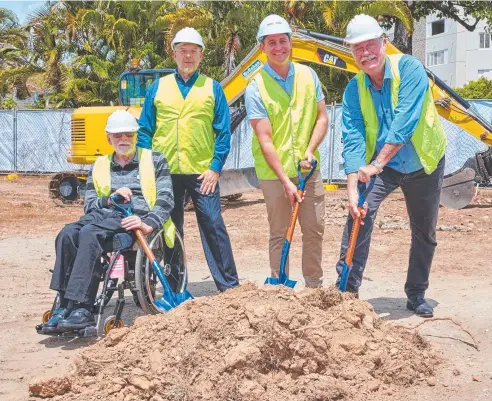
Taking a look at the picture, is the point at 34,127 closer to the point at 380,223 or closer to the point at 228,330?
the point at 380,223

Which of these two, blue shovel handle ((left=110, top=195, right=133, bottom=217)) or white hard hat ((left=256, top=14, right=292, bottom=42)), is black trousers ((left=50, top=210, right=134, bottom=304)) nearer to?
blue shovel handle ((left=110, top=195, right=133, bottom=217))

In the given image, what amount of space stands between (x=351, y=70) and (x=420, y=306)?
738cm

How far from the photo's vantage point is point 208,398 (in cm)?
400

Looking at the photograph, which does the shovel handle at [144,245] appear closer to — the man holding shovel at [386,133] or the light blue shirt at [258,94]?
the light blue shirt at [258,94]

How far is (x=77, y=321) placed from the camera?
522 centimetres

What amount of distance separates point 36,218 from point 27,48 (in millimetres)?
25296

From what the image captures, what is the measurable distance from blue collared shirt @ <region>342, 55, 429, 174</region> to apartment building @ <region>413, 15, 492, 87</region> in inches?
1817

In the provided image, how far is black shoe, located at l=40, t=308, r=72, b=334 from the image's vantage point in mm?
5230

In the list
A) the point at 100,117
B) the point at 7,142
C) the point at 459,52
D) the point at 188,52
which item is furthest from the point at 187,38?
the point at 459,52

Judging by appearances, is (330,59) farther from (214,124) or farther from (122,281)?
(122,281)

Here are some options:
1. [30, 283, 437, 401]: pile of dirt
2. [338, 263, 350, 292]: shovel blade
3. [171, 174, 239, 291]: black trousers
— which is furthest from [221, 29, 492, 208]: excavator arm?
[30, 283, 437, 401]: pile of dirt

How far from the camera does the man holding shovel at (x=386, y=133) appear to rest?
5363mm

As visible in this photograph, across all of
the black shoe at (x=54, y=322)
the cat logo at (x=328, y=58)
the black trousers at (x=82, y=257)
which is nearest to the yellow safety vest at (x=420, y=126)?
the black trousers at (x=82, y=257)

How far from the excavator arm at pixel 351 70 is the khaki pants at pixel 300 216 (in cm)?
655
